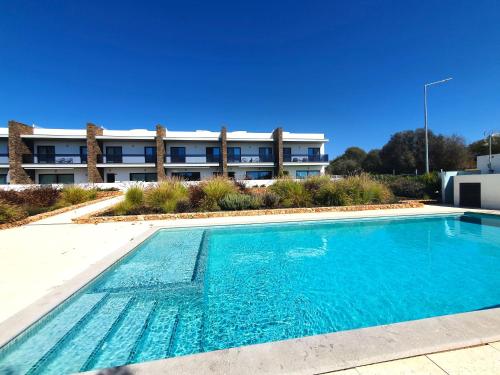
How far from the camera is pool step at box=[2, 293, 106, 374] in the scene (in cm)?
221

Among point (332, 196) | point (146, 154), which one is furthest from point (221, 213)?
point (146, 154)

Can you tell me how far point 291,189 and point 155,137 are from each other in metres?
16.6

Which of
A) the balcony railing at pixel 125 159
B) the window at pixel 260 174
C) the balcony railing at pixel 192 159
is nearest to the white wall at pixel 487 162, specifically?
the window at pixel 260 174

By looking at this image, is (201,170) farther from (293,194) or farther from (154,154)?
(293,194)

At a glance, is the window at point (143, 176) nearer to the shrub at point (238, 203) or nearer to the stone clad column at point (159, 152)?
the stone clad column at point (159, 152)

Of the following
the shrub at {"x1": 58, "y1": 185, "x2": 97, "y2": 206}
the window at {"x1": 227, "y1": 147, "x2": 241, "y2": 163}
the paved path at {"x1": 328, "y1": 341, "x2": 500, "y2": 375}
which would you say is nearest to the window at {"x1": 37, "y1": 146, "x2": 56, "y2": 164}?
the shrub at {"x1": 58, "y1": 185, "x2": 97, "y2": 206}

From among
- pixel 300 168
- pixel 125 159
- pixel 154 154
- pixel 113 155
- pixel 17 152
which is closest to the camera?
pixel 17 152

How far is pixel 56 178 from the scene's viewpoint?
73.5 ft

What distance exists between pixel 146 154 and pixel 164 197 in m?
14.4

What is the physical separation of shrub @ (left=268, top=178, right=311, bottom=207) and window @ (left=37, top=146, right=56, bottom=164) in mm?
21994

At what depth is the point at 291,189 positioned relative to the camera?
463 inches

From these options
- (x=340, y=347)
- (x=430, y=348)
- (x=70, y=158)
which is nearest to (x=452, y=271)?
(x=430, y=348)

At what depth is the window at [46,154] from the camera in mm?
21406

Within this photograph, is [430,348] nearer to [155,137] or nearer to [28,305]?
[28,305]
